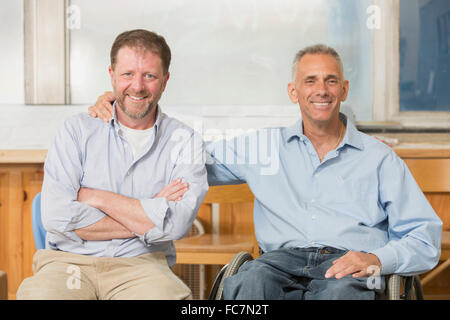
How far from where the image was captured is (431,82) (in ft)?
10.2

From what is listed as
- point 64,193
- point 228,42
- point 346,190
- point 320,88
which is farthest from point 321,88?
point 228,42

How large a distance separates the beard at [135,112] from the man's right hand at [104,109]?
0.18 feet

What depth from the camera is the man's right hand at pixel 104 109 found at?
1752 mm

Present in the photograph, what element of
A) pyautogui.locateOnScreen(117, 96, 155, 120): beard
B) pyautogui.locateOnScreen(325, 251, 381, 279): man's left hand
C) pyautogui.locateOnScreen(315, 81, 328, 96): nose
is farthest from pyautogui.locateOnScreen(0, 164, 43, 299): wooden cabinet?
pyautogui.locateOnScreen(325, 251, 381, 279): man's left hand

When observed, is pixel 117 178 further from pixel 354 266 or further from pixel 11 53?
pixel 11 53

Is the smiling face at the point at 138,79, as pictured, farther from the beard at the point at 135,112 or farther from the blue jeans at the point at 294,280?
the blue jeans at the point at 294,280

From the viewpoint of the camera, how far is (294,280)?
163 centimetres

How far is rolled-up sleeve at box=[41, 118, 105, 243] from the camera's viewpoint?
1.60 metres

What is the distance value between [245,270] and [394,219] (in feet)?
1.56

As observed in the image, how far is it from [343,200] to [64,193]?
83 centimetres

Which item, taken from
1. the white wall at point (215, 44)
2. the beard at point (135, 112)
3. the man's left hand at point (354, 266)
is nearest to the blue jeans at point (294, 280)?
the man's left hand at point (354, 266)

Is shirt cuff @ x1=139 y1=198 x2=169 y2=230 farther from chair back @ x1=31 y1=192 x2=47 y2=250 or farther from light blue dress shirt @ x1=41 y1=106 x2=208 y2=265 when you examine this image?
chair back @ x1=31 y1=192 x2=47 y2=250

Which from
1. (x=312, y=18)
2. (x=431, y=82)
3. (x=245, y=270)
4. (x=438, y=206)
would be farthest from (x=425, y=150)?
(x=245, y=270)

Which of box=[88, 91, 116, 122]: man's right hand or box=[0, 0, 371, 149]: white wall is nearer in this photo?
box=[88, 91, 116, 122]: man's right hand
